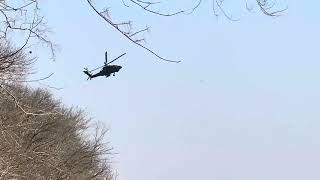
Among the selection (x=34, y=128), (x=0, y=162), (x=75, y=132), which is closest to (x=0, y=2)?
(x=0, y=162)

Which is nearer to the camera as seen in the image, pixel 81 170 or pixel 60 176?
pixel 60 176

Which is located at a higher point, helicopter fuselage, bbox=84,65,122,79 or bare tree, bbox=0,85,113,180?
helicopter fuselage, bbox=84,65,122,79

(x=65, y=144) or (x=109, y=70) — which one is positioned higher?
(x=109, y=70)

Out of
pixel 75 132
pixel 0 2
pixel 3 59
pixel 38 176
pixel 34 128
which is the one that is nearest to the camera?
pixel 0 2

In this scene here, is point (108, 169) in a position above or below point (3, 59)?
below

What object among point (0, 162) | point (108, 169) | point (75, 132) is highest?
point (0, 162)

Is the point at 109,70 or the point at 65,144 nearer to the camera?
the point at 109,70

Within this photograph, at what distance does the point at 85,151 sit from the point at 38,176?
1145cm

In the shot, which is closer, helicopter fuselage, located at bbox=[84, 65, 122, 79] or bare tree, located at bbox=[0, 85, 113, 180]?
helicopter fuselage, located at bbox=[84, 65, 122, 79]

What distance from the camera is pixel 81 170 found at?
39.7 m

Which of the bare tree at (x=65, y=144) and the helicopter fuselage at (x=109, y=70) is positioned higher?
the helicopter fuselage at (x=109, y=70)

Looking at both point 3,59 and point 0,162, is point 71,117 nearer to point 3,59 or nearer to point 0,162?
point 0,162

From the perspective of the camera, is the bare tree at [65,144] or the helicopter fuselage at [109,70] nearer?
the helicopter fuselage at [109,70]

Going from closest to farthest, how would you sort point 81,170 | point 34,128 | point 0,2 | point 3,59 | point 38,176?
1. point 0,2
2. point 3,59
3. point 38,176
4. point 34,128
5. point 81,170
